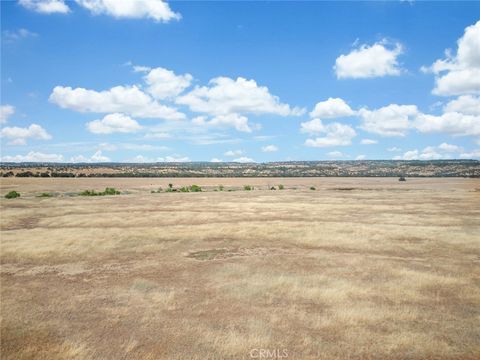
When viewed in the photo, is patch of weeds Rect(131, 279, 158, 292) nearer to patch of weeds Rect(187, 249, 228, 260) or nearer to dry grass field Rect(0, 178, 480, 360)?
dry grass field Rect(0, 178, 480, 360)

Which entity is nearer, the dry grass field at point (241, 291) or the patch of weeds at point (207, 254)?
the dry grass field at point (241, 291)

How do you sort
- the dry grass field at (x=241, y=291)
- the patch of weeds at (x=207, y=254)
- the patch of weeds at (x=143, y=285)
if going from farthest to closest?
the patch of weeds at (x=207, y=254) → the patch of weeds at (x=143, y=285) → the dry grass field at (x=241, y=291)

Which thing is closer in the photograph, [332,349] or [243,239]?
[332,349]

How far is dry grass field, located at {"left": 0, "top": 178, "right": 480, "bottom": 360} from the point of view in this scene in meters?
13.7

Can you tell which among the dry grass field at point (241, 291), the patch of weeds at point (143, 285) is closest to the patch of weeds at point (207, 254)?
the dry grass field at point (241, 291)

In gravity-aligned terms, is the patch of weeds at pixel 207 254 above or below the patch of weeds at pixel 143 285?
above

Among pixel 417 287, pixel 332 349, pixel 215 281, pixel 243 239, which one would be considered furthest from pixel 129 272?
pixel 417 287

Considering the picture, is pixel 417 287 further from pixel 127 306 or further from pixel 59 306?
pixel 59 306

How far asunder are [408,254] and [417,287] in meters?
7.47

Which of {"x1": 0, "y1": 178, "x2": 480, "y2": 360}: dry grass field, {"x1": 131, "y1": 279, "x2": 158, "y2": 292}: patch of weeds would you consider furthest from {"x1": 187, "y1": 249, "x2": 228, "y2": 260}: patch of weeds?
{"x1": 131, "y1": 279, "x2": 158, "y2": 292}: patch of weeds

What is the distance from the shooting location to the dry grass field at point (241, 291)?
44.8 ft

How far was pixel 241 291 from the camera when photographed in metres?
18.9

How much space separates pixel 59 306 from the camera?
1745 cm

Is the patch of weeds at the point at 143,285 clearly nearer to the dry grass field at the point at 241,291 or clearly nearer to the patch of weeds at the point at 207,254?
the dry grass field at the point at 241,291
